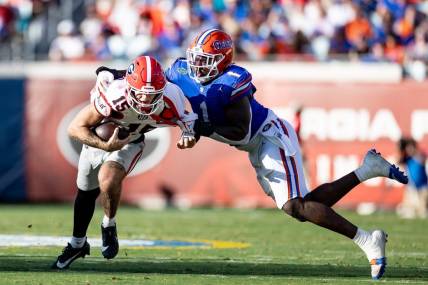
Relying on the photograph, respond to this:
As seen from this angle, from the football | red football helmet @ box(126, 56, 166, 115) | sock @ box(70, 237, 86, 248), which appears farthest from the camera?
sock @ box(70, 237, 86, 248)

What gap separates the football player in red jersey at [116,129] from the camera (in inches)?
274

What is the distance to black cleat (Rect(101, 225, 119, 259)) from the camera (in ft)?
24.7

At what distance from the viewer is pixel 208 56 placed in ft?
24.6

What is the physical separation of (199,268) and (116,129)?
119 centimetres

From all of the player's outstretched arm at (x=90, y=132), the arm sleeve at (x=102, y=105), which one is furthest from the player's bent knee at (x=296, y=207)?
the arm sleeve at (x=102, y=105)

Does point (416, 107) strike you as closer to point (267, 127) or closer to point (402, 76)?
point (402, 76)

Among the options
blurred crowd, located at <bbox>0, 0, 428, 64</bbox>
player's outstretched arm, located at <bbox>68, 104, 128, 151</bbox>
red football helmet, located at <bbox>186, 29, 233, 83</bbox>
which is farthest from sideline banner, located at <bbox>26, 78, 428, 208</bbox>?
player's outstretched arm, located at <bbox>68, 104, 128, 151</bbox>

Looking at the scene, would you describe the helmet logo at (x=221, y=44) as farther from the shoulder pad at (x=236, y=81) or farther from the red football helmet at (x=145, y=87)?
the red football helmet at (x=145, y=87)

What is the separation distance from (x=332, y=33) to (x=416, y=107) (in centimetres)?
228

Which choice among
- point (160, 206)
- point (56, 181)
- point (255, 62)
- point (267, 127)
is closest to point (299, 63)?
point (255, 62)

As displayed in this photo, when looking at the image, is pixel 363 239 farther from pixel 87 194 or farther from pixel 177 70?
pixel 87 194

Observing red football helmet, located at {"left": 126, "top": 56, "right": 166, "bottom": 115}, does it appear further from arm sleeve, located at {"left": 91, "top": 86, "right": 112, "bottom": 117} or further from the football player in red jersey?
arm sleeve, located at {"left": 91, "top": 86, "right": 112, "bottom": 117}

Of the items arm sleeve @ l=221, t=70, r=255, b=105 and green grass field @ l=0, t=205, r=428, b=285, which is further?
arm sleeve @ l=221, t=70, r=255, b=105

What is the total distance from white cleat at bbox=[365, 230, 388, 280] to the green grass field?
9 centimetres
